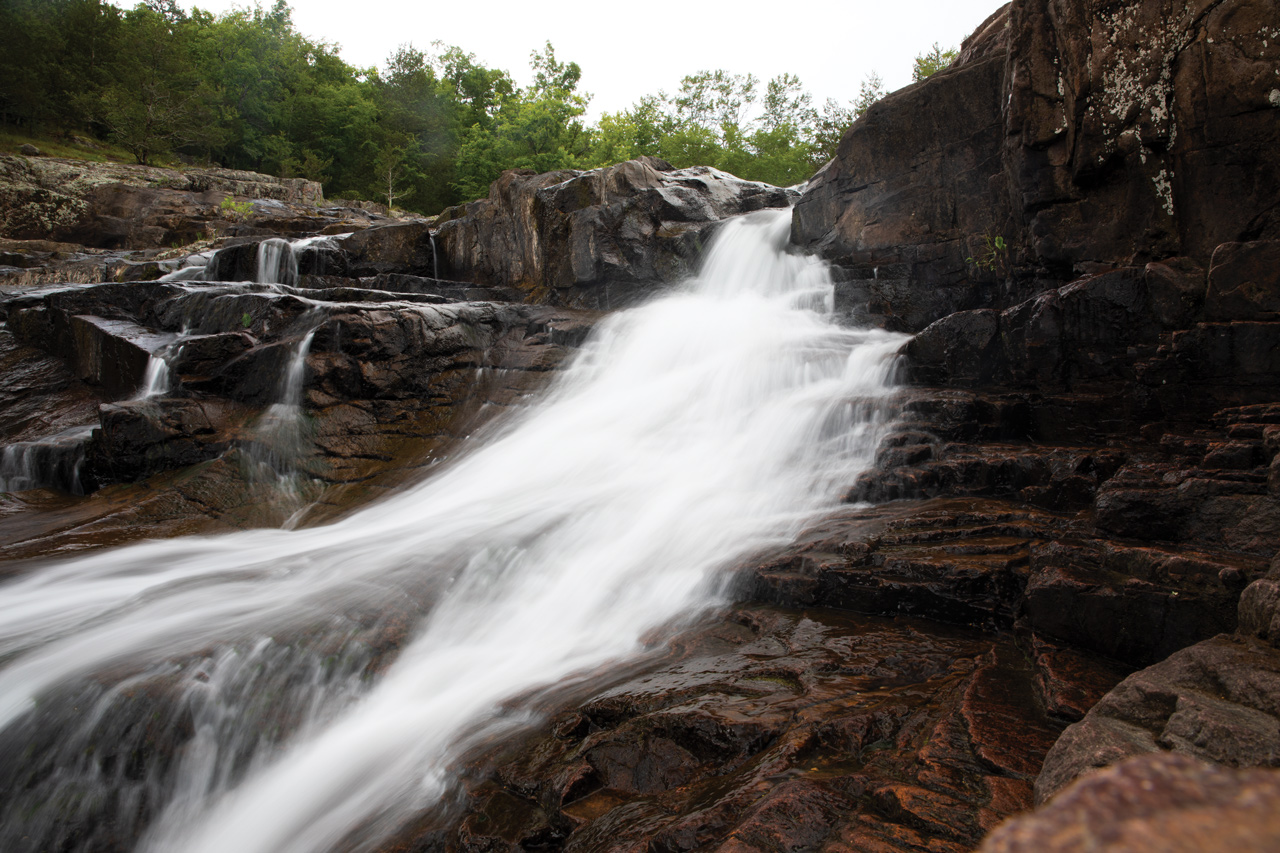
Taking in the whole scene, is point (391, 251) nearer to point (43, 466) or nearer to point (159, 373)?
point (159, 373)

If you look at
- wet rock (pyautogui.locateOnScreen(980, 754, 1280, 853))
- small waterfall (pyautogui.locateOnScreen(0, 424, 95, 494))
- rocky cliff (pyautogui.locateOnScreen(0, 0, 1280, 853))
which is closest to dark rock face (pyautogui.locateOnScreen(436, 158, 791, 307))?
rocky cliff (pyautogui.locateOnScreen(0, 0, 1280, 853))

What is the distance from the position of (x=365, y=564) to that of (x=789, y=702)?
4525 mm

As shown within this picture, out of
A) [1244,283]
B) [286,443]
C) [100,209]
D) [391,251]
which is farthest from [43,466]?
[100,209]

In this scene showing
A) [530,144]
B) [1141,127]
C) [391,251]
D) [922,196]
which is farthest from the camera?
[530,144]

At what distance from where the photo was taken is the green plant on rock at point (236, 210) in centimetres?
2239

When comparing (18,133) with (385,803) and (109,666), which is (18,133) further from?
(385,803)

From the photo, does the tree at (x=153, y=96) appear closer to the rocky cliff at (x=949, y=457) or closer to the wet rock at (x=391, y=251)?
the wet rock at (x=391, y=251)

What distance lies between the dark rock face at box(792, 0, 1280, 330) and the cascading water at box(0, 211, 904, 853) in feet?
5.42

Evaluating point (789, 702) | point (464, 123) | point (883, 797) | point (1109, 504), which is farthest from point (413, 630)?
point (464, 123)

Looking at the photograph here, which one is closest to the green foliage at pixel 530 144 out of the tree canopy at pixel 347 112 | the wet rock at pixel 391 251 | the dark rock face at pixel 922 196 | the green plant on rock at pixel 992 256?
the tree canopy at pixel 347 112

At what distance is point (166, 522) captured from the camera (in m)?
7.76

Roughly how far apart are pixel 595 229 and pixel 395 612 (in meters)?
10.5

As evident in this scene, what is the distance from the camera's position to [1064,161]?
7.14 metres

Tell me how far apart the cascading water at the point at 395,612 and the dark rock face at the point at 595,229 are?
5065 mm
